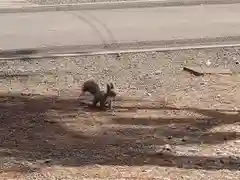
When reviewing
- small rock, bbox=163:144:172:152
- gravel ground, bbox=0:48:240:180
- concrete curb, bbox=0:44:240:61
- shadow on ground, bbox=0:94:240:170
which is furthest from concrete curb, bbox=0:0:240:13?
small rock, bbox=163:144:172:152

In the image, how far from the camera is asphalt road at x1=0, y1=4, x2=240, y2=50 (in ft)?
40.7

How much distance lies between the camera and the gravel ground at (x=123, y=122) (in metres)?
6.30

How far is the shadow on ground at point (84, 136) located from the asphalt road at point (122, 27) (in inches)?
149

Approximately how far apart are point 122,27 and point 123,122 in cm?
600

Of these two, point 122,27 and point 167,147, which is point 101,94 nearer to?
point 167,147

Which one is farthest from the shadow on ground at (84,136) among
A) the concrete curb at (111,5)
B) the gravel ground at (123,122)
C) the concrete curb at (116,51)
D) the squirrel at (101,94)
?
the concrete curb at (111,5)

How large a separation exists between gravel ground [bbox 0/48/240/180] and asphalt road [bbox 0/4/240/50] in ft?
4.34

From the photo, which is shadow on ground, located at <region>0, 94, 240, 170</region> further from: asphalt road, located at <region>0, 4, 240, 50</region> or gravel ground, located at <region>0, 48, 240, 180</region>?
asphalt road, located at <region>0, 4, 240, 50</region>

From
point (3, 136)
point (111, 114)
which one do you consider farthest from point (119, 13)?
point (3, 136)

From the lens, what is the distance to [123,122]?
7805 millimetres

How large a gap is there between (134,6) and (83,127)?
884 cm

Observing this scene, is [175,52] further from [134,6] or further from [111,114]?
[134,6]

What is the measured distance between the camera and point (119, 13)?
15.1 m

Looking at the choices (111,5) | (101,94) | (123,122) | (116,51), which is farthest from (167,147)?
(111,5)
